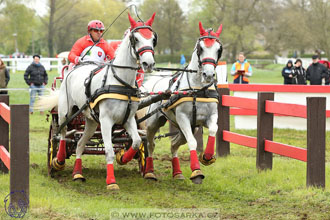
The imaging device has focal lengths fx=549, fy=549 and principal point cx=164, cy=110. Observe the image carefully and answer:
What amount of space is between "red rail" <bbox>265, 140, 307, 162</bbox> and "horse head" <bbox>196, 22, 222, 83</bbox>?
4.66 ft

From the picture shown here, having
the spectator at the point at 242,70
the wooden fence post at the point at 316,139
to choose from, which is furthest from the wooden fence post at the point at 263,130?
the spectator at the point at 242,70

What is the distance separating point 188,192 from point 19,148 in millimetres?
2339

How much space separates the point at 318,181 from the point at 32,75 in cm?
1335

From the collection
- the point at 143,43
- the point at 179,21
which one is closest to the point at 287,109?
the point at 143,43

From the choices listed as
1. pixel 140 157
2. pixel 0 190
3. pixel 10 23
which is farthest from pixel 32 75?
pixel 10 23

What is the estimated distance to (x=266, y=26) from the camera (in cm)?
6391

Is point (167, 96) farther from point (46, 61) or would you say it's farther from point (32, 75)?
point (46, 61)

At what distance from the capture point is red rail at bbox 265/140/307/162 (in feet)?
23.1

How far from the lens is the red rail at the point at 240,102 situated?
27.8ft

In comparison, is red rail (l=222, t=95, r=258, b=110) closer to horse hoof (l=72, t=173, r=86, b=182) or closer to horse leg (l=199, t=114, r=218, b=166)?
horse leg (l=199, t=114, r=218, b=166)

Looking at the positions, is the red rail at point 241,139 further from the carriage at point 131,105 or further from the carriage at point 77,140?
the carriage at point 77,140

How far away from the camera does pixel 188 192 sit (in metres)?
6.93

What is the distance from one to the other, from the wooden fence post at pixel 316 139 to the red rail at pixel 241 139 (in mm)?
1775

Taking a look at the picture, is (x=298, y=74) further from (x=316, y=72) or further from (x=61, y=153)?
(x=61, y=153)
